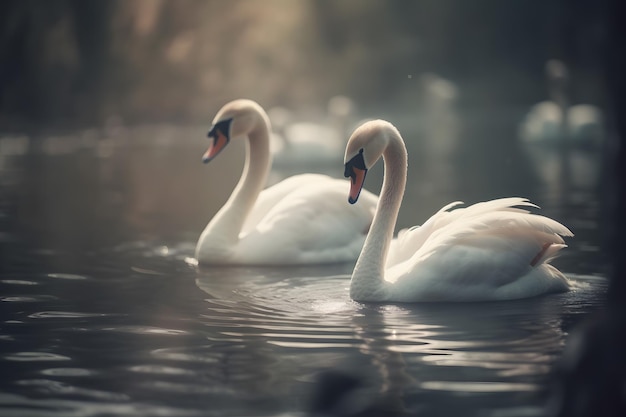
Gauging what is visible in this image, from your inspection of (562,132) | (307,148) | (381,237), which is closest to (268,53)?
(562,132)

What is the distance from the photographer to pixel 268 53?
31406 mm

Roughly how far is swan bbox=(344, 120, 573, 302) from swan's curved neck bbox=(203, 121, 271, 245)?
197 centimetres

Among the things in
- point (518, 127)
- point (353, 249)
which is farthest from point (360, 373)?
point (518, 127)

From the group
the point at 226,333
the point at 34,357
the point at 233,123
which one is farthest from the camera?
the point at 233,123

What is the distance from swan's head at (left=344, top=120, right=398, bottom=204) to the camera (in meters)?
6.80

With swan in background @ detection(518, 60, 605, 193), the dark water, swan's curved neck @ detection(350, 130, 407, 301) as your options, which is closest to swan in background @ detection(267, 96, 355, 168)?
swan in background @ detection(518, 60, 605, 193)

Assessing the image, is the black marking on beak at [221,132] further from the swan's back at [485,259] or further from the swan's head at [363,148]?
the swan's back at [485,259]

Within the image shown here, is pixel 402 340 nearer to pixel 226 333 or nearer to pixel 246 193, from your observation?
pixel 226 333

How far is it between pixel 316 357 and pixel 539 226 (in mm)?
1835

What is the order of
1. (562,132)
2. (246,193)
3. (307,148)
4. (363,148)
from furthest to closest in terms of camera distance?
(562,132) < (307,148) < (246,193) < (363,148)

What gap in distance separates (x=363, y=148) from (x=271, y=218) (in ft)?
6.50

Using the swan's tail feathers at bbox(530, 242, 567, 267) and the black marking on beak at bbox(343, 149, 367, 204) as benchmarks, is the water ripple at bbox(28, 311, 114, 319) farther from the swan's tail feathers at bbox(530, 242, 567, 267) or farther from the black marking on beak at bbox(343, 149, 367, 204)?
the swan's tail feathers at bbox(530, 242, 567, 267)

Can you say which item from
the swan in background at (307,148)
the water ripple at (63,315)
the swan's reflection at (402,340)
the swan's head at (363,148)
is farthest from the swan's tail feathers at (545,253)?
the swan in background at (307,148)

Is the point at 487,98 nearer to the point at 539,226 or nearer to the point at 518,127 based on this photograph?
the point at 518,127
